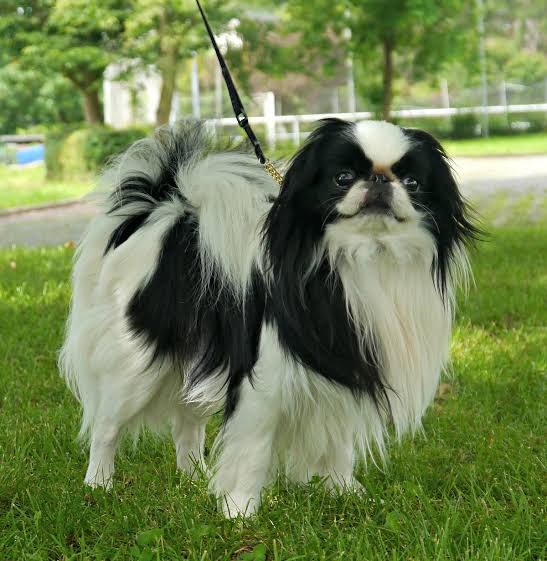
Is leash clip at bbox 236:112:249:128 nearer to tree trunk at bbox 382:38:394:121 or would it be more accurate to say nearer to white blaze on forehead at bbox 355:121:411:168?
white blaze on forehead at bbox 355:121:411:168

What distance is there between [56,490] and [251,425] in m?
0.83

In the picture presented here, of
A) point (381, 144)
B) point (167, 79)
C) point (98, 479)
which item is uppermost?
point (167, 79)

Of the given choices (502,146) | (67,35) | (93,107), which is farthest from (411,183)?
(502,146)

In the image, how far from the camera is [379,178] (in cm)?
238

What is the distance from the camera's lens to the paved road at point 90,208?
10.8 meters

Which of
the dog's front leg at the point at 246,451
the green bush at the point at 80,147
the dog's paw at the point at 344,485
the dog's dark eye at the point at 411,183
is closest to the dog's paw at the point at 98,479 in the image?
the dog's front leg at the point at 246,451

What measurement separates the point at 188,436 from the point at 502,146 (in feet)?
80.4

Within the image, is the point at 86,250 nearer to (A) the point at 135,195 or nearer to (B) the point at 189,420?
(A) the point at 135,195

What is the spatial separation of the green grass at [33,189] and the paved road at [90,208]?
1.00m

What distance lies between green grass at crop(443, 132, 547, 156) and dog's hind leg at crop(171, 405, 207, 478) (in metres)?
18.9

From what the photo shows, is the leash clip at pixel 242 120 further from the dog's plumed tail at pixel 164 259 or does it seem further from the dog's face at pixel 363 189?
the dog's face at pixel 363 189

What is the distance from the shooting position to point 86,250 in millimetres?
3184

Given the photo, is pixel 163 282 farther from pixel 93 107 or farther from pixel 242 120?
pixel 93 107

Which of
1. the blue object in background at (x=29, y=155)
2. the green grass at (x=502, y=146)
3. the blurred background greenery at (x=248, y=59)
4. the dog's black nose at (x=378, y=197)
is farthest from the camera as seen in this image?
the blue object in background at (x=29, y=155)
